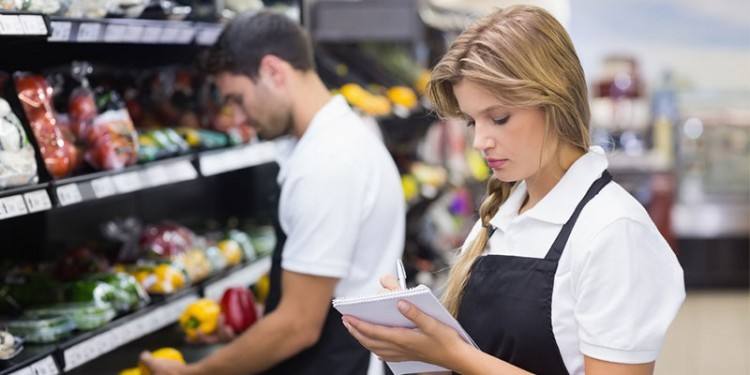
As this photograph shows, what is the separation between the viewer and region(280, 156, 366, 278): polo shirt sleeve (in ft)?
8.60

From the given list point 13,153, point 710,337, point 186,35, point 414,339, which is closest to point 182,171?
point 186,35

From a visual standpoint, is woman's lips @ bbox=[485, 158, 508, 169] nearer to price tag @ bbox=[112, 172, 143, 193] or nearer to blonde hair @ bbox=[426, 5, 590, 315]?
blonde hair @ bbox=[426, 5, 590, 315]

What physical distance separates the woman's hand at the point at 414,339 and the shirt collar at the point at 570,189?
29 centimetres

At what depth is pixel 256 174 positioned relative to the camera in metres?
4.44

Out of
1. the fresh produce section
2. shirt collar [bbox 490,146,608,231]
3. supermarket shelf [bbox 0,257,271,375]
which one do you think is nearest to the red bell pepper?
the fresh produce section

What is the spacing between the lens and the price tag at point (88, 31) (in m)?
2.39

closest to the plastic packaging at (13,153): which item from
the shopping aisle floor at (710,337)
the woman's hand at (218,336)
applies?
the woman's hand at (218,336)

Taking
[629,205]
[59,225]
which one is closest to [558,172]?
[629,205]

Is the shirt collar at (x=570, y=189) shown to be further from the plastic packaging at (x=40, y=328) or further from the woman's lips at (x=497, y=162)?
the plastic packaging at (x=40, y=328)

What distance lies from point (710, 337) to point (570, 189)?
18.4 feet

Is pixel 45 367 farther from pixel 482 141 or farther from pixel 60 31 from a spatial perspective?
pixel 482 141

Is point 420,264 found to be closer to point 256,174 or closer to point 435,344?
point 256,174

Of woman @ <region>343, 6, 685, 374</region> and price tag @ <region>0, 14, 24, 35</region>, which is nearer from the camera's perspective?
woman @ <region>343, 6, 685, 374</region>

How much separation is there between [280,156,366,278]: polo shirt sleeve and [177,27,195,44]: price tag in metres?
0.60
